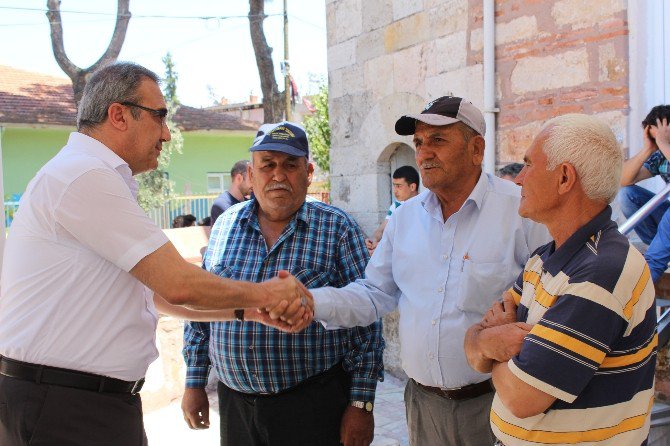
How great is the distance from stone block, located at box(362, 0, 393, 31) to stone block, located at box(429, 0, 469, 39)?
24.4 inches

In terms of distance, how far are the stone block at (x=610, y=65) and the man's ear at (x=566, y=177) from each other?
2930mm

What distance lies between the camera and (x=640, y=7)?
4.29 meters

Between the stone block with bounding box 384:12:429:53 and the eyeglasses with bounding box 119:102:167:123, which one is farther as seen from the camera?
the stone block with bounding box 384:12:429:53

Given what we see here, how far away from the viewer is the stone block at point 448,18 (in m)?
5.53

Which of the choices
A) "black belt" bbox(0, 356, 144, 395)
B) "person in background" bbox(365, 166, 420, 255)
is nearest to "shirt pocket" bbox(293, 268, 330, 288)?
"black belt" bbox(0, 356, 144, 395)

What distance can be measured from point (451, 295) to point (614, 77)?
265 centimetres

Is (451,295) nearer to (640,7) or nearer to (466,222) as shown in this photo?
(466,222)

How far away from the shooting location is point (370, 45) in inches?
260

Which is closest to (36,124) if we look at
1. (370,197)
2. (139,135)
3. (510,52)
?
(370,197)

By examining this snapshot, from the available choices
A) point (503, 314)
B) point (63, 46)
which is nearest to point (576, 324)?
point (503, 314)

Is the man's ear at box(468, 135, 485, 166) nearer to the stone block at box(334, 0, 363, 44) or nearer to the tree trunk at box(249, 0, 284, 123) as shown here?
the stone block at box(334, 0, 363, 44)

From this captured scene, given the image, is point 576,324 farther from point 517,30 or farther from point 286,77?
point 286,77

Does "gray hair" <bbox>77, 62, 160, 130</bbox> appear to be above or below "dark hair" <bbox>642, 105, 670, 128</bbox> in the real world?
below

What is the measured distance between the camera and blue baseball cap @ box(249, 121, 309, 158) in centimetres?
294
